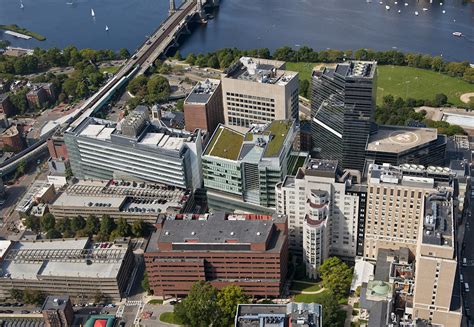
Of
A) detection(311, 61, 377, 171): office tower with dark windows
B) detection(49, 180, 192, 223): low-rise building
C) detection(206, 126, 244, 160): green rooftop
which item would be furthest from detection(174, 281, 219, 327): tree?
detection(311, 61, 377, 171): office tower with dark windows

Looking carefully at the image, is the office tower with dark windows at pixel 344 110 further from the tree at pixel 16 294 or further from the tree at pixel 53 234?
the tree at pixel 16 294

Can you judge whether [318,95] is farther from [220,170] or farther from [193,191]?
[193,191]

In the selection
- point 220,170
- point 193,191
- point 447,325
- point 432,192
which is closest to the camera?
point 447,325

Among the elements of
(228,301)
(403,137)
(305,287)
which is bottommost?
(305,287)

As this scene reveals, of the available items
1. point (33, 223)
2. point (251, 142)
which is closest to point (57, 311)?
point (33, 223)

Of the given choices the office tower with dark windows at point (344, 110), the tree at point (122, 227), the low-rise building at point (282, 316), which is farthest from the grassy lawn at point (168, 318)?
the office tower with dark windows at point (344, 110)

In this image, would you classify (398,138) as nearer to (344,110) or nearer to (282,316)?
(344,110)

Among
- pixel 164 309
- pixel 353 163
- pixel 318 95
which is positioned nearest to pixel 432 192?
pixel 353 163
